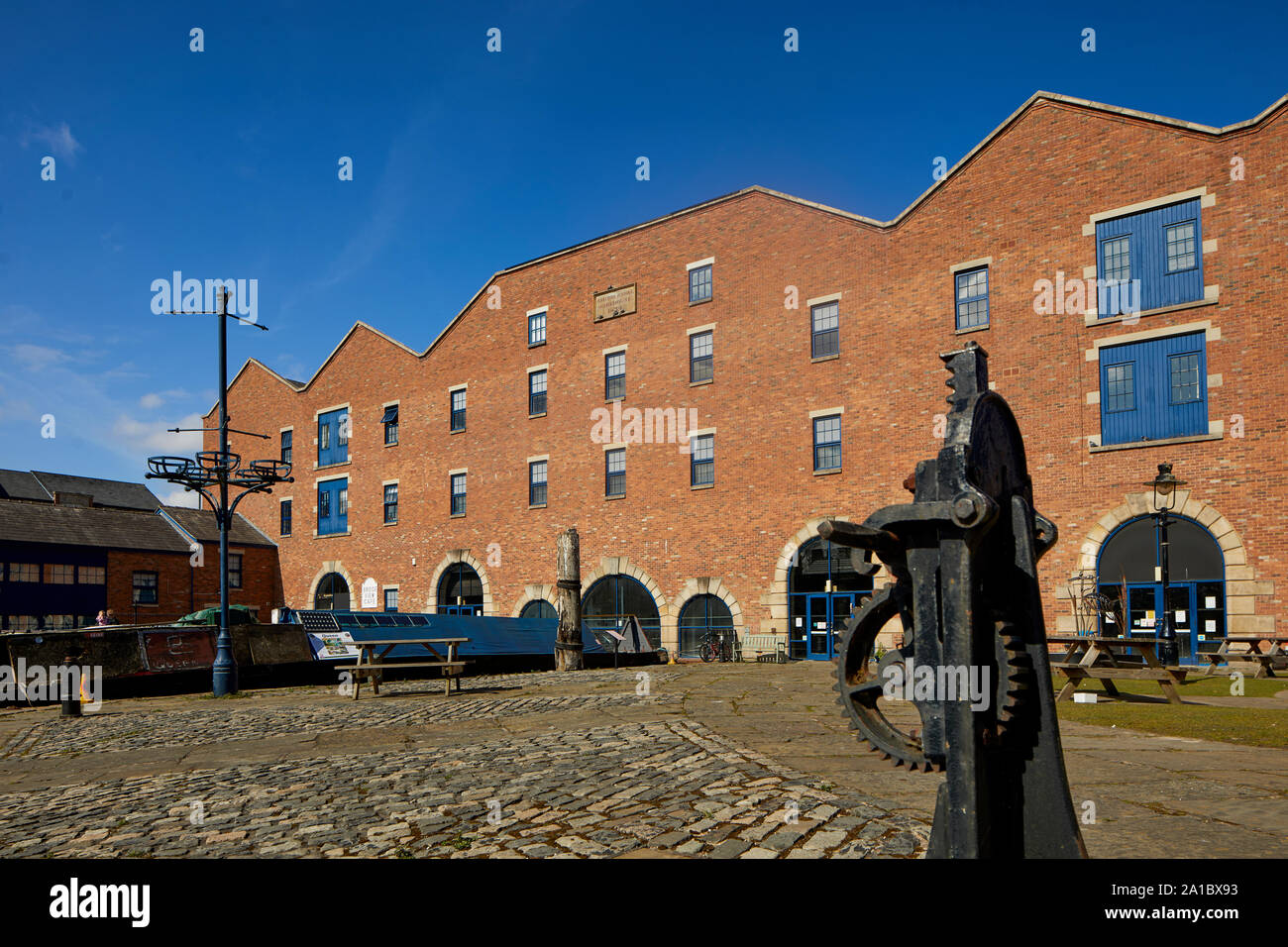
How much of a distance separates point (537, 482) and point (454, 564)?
201 inches

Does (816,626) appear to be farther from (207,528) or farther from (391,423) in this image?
(207,528)

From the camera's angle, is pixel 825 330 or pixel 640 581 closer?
pixel 825 330

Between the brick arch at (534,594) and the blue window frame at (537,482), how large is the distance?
300 cm

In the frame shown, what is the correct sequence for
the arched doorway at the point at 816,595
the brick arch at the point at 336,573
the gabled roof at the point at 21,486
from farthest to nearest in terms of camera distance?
the gabled roof at the point at 21,486, the brick arch at the point at 336,573, the arched doorway at the point at 816,595

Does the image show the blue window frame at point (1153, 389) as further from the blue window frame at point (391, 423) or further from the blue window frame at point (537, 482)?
the blue window frame at point (391, 423)

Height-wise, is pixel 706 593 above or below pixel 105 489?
below

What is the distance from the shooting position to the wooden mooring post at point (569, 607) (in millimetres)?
19672

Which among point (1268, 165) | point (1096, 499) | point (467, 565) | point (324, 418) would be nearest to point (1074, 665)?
point (1096, 499)

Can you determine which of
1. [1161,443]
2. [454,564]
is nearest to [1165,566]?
[1161,443]

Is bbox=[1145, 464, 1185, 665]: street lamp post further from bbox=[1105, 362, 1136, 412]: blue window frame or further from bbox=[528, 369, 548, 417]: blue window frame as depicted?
bbox=[528, 369, 548, 417]: blue window frame

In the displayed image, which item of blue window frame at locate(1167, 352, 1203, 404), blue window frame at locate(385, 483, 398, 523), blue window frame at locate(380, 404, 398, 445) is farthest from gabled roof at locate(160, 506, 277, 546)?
blue window frame at locate(1167, 352, 1203, 404)

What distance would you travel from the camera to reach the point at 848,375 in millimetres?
25297

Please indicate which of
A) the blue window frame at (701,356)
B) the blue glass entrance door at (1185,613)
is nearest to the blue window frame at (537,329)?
the blue window frame at (701,356)
